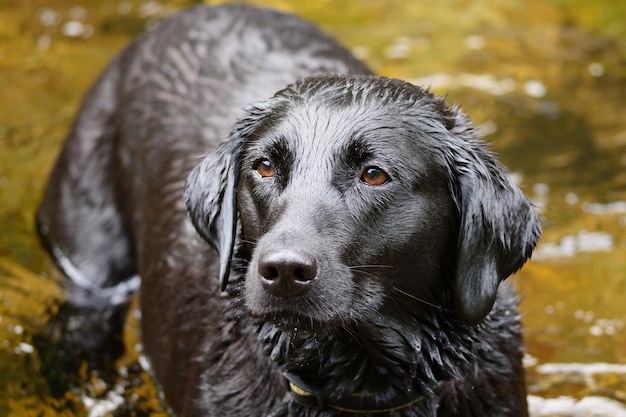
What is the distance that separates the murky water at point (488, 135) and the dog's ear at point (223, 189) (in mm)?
1503

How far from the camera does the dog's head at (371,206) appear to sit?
11.4 feet

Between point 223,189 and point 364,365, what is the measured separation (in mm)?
925

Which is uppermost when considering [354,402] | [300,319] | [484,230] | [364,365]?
[484,230]

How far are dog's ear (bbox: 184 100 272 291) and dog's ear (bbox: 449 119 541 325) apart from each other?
0.84m

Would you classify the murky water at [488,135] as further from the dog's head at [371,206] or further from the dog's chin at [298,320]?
Result: the dog's chin at [298,320]

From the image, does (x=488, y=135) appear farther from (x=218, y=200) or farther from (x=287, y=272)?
(x=287, y=272)

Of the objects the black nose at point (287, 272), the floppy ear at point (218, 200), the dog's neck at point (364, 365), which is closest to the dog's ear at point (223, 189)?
the floppy ear at point (218, 200)

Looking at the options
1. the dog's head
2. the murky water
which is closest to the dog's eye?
the dog's head

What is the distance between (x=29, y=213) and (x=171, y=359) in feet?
7.99

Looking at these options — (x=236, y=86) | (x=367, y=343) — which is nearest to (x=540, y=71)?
(x=236, y=86)

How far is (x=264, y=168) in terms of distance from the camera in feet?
12.5

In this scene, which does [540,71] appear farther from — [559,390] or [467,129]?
[467,129]

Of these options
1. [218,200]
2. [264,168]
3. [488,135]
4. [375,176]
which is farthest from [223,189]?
[488,135]

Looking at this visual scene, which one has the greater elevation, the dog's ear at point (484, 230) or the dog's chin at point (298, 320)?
the dog's ear at point (484, 230)
